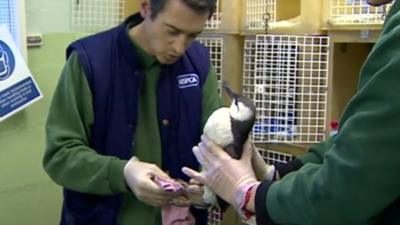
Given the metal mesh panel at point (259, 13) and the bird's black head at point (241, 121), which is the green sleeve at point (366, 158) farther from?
the metal mesh panel at point (259, 13)

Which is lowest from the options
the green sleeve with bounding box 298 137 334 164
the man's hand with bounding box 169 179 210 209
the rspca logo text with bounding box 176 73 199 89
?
the man's hand with bounding box 169 179 210 209

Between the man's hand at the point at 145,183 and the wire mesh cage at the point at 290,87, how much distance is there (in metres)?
0.67

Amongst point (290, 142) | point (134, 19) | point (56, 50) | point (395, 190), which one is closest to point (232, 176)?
point (395, 190)

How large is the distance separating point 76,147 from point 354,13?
932 millimetres

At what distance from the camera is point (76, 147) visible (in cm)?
150

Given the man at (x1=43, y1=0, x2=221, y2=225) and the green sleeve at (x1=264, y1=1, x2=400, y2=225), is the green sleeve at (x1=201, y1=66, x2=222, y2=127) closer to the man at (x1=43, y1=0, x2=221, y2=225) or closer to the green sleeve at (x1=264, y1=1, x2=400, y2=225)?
the man at (x1=43, y1=0, x2=221, y2=225)

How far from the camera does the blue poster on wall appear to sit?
2.32m

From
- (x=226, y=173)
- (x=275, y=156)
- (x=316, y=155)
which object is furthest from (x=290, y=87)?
(x=226, y=173)

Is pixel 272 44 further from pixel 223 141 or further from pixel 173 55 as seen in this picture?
pixel 223 141

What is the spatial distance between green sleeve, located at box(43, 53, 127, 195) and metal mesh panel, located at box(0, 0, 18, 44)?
0.90 metres

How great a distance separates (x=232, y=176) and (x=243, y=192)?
6 centimetres

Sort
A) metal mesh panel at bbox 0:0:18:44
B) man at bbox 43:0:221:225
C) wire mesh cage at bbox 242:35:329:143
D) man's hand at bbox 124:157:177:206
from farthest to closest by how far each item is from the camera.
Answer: metal mesh panel at bbox 0:0:18:44
wire mesh cage at bbox 242:35:329:143
man at bbox 43:0:221:225
man's hand at bbox 124:157:177:206

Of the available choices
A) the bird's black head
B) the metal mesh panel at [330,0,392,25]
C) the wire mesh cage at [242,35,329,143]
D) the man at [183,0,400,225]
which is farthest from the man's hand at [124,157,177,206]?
the metal mesh panel at [330,0,392,25]

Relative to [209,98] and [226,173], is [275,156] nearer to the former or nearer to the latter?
[209,98]
